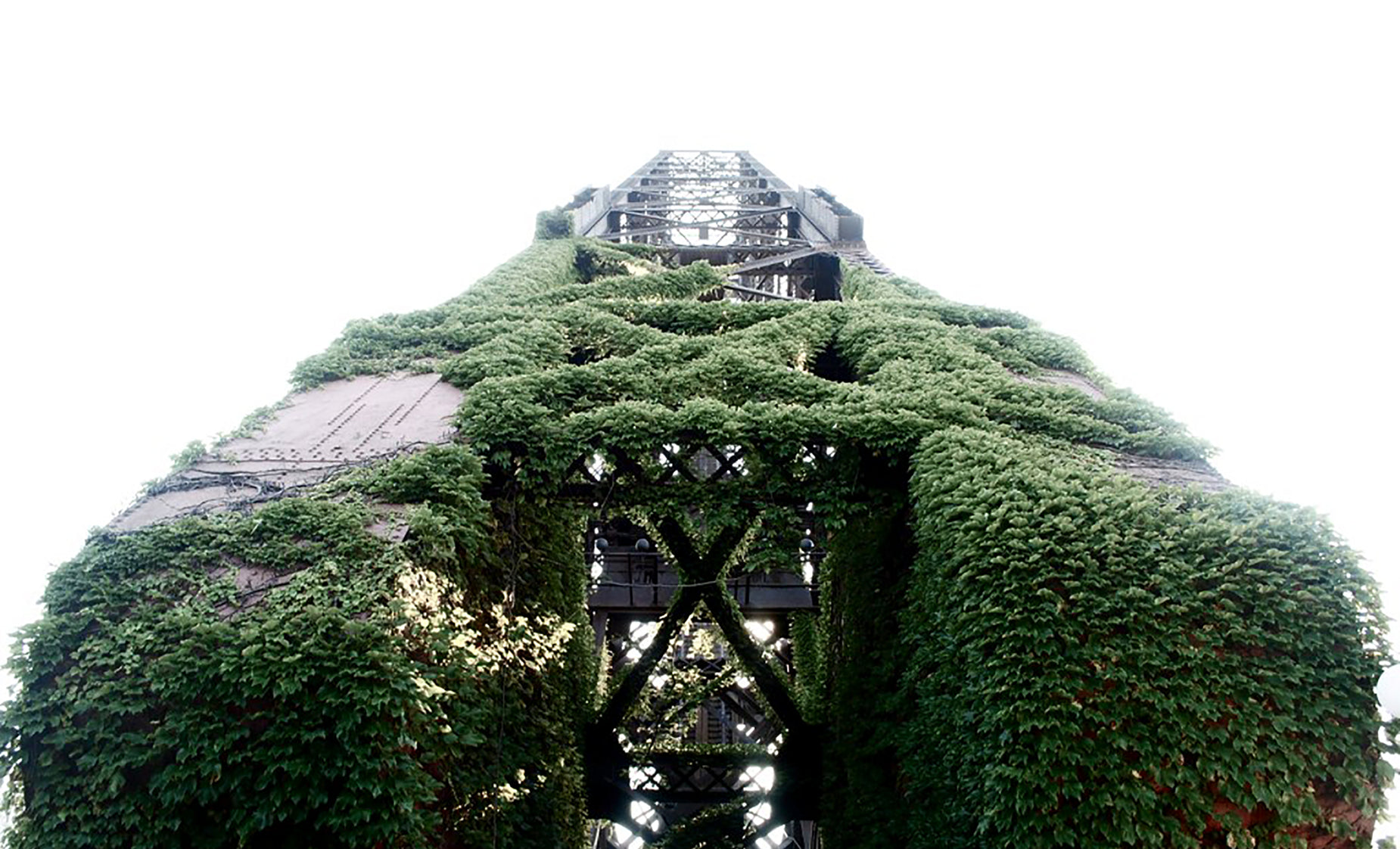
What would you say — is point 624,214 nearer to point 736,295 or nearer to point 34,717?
point 736,295

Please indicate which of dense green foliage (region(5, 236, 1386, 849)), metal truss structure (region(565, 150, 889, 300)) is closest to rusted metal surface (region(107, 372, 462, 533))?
dense green foliage (region(5, 236, 1386, 849))

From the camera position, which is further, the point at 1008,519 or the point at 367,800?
the point at 1008,519

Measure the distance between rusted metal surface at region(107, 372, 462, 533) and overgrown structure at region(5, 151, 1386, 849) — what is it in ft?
0.13

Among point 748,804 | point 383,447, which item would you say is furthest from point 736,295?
point 383,447

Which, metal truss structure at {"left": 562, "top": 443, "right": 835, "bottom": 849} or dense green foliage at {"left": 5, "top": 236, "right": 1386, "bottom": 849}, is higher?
dense green foliage at {"left": 5, "top": 236, "right": 1386, "bottom": 849}

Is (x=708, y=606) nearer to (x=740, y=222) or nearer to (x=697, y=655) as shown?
(x=697, y=655)

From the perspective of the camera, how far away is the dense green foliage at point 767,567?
4.50m

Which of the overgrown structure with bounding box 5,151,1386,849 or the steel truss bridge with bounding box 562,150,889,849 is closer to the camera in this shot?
the overgrown structure with bounding box 5,151,1386,849

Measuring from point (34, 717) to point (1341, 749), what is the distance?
6.01 meters

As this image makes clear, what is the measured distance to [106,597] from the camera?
17.0 ft

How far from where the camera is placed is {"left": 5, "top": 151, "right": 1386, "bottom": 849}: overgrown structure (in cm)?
452

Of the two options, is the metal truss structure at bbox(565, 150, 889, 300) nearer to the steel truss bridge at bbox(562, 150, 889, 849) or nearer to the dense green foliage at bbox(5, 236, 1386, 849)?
the steel truss bridge at bbox(562, 150, 889, 849)

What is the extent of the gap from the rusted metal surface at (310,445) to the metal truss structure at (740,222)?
828cm

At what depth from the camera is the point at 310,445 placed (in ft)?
23.3
